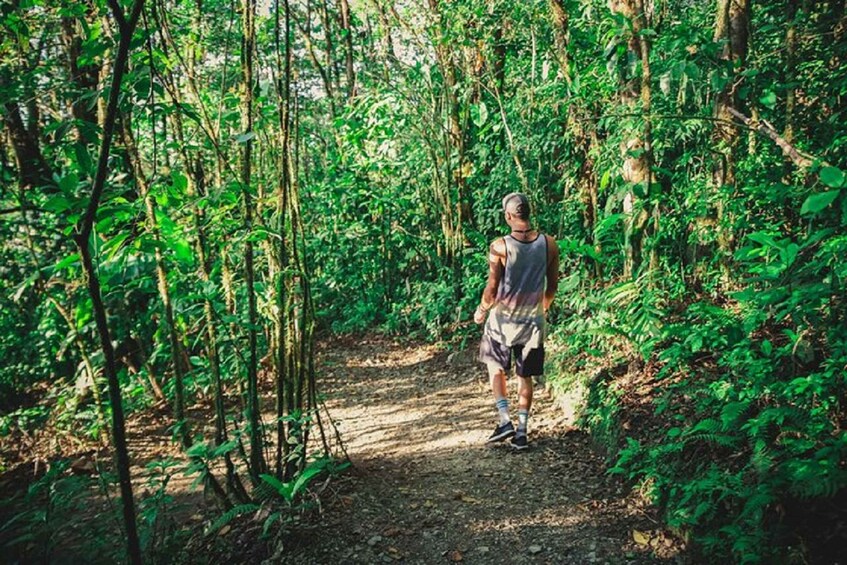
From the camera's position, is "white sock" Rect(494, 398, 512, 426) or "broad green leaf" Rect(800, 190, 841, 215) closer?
"broad green leaf" Rect(800, 190, 841, 215)

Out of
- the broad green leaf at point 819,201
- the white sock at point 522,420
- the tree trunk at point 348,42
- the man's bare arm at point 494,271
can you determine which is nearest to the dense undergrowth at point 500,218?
the broad green leaf at point 819,201

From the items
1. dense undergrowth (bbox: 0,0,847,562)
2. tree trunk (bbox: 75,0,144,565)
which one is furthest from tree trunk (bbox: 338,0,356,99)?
tree trunk (bbox: 75,0,144,565)

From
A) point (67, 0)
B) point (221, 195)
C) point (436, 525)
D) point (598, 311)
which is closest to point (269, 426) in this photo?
point (436, 525)

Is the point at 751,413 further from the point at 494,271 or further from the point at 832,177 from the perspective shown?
the point at 494,271

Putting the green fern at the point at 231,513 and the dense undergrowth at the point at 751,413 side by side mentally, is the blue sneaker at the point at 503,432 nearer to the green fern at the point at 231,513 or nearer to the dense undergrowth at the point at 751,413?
the dense undergrowth at the point at 751,413

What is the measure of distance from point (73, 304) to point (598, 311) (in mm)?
5768

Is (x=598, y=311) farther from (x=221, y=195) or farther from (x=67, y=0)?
(x=67, y=0)

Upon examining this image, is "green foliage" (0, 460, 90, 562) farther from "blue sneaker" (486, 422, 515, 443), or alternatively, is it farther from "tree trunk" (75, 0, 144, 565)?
"blue sneaker" (486, 422, 515, 443)

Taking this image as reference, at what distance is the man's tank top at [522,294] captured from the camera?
4.36 metres

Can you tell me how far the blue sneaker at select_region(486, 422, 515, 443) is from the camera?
4605mm

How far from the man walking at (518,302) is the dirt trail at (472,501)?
0.44m

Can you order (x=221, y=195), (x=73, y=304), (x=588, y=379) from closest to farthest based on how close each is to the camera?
(x=221, y=195), (x=588, y=379), (x=73, y=304)

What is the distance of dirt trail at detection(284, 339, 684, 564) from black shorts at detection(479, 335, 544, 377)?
2.17 feet

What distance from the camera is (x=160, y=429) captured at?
6.74m
